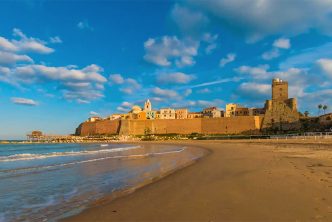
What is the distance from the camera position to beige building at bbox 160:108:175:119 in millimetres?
114875

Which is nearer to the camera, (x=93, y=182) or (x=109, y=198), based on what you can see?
(x=109, y=198)

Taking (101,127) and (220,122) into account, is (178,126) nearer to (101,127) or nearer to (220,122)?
(220,122)

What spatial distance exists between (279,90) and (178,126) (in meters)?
29.5

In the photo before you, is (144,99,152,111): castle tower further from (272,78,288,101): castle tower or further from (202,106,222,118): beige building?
(272,78,288,101): castle tower

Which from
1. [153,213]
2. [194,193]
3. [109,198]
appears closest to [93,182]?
[109,198]

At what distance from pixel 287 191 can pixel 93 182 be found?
554 cm

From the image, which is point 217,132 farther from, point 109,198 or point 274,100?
point 109,198

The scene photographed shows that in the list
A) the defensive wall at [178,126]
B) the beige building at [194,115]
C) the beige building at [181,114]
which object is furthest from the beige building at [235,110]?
the defensive wall at [178,126]

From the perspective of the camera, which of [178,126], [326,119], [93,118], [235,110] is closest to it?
[326,119]

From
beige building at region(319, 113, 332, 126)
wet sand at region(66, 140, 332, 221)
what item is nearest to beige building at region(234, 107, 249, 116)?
beige building at region(319, 113, 332, 126)

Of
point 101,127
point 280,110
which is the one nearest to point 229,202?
point 280,110

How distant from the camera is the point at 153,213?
4953 mm

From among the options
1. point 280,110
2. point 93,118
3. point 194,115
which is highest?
point 194,115

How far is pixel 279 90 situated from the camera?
8044 cm
